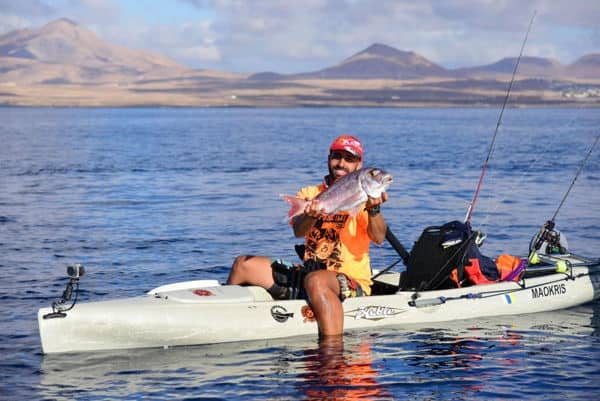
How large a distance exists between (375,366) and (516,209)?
44.6ft

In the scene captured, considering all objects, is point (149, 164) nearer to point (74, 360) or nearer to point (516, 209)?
point (516, 209)

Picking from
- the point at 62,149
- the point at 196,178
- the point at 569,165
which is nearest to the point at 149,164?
the point at 196,178

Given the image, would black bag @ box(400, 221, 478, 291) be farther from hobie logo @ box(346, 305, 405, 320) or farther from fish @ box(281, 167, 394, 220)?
fish @ box(281, 167, 394, 220)

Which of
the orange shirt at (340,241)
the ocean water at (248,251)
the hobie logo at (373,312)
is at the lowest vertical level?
the ocean water at (248,251)

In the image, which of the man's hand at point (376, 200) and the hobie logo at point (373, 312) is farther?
the hobie logo at point (373, 312)

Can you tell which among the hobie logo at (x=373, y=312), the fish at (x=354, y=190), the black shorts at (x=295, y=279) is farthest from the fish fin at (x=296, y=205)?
the hobie logo at (x=373, y=312)

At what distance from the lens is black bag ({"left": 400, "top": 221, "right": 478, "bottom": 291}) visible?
10500 mm

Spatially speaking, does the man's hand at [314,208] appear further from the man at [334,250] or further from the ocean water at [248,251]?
the ocean water at [248,251]

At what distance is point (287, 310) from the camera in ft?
31.1

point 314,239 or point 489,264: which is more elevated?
point 314,239

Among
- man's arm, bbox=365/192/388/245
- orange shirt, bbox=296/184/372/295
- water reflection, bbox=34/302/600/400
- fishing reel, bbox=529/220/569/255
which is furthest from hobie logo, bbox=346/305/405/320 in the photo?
fishing reel, bbox=529/220/569/255

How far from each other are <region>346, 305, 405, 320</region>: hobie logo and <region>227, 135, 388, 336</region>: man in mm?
240

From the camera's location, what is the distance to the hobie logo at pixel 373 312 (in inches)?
385

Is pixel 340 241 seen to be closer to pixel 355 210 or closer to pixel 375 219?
pixel 375 219
